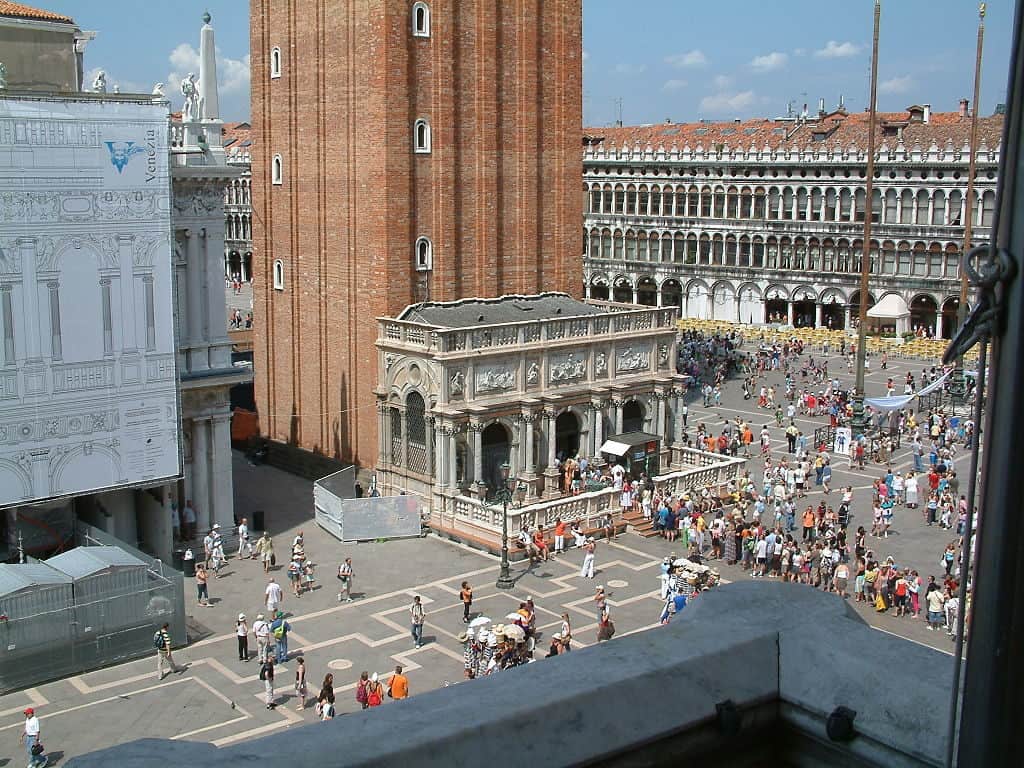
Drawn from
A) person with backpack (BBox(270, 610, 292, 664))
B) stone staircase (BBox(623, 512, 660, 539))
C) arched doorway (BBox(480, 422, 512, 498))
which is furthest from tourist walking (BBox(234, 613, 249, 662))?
stone staircase (BBox(623, 512, 660, 539))

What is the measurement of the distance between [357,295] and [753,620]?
115 ft

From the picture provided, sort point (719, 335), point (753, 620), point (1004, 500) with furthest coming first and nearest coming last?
point (719, 335) < point (753, 620) < point (1004, 500)

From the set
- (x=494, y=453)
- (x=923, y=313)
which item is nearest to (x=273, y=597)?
(x=494, y=453)

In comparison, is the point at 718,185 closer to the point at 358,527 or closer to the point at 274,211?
the point at 274,211

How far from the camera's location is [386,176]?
1486 inches

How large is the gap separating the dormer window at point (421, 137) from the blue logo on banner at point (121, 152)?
11.4m

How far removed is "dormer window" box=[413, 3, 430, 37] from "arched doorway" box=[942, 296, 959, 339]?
1695 inches

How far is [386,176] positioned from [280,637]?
1762 centimetres

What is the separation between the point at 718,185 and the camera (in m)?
81.6

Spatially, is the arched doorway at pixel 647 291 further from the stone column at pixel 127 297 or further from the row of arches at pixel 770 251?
the stone column at pixel 127 297

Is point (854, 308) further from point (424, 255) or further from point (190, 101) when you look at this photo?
point (190, 101)

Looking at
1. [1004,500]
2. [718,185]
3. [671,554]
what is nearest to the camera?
[1004,500]

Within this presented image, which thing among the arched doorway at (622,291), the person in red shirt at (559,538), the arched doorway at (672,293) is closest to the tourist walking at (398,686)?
the person in red shirt at (559,538)

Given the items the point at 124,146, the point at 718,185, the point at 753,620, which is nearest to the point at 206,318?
the point at 124,146
